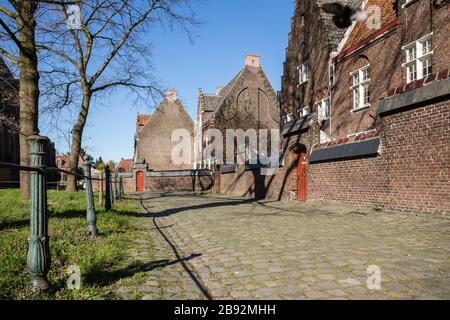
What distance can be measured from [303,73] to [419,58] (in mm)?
9262

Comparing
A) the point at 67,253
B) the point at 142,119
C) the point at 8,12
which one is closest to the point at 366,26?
the point at 8,12

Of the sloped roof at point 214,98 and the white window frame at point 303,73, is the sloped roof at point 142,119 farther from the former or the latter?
the white window frame at point 303,73

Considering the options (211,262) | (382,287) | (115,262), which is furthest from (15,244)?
(382,287)

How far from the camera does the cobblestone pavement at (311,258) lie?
11.4 feet

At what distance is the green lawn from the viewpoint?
124 inches

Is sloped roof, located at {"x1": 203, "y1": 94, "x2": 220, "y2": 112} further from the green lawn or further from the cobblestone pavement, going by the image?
the green lawn

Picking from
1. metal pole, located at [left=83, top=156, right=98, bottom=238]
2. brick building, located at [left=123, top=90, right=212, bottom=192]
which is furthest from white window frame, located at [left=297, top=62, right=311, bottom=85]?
brick building, located at [left=123, top=90, right=212, bottom=192]

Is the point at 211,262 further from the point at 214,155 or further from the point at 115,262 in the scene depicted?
the point at 214,155

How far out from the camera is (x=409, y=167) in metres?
9.40

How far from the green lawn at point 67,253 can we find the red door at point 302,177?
32.2 ft

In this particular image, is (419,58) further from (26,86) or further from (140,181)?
(140,181)

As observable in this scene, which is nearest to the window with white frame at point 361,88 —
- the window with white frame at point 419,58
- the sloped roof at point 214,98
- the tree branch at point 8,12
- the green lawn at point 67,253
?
the window with white frame at point 419,58

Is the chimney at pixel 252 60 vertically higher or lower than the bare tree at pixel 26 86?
higher

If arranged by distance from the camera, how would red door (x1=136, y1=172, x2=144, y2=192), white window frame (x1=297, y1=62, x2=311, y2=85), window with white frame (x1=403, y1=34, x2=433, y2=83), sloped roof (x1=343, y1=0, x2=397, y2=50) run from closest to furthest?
window with white frame (x1=403, y1=34, x2=433, y2=83) < sloped roof (x1=343, y1=0, x2=397, y2=50) < white window frame (x1=297, y1=62, x2=311, y2=85) < red door (x1=136, y1=172, x2=144, y2=192)
